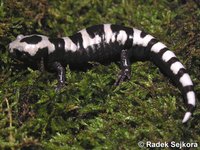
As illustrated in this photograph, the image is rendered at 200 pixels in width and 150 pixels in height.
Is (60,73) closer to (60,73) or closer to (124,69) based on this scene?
(60,73)

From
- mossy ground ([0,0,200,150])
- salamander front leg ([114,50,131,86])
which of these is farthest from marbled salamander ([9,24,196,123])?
mossy ground ([0,0,200,150])

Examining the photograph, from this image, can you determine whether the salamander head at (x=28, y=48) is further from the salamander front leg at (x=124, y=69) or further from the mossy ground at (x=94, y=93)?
the salamander front leg at (x=124, y=69)

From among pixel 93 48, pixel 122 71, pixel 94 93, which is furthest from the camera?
pixel 93 48

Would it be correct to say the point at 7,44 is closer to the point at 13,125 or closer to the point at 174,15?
the point at 13,125

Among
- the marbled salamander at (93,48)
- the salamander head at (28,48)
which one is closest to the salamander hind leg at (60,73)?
the marbled salamander at (93,48)

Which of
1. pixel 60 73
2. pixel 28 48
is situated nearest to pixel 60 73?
pixel 60 73

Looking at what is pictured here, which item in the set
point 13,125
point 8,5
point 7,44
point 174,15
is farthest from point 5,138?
point 174,15

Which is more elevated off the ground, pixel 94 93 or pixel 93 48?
pixel 93 48

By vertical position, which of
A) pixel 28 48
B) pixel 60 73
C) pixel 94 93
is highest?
pixel 28 48
